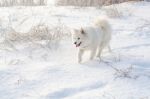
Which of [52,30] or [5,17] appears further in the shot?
[5,17]

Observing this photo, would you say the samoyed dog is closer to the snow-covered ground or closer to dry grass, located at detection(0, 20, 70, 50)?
the snow-covered ground

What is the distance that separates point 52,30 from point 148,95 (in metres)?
2.93

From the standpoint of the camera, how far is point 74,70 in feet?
16.7

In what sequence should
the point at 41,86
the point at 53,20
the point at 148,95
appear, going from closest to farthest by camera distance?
the point at 148,95
the point at 41,86
the point at 53,20

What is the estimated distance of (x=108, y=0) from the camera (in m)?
10.5

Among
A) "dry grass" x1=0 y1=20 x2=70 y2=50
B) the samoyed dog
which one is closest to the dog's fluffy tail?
the samoyed dog

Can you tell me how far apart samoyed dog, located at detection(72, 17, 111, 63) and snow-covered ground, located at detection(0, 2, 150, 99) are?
0.14 metres

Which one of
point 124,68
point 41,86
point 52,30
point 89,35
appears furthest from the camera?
point 52,30

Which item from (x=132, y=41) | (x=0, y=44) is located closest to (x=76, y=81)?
(x=0, y=44)

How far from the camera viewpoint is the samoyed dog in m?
5.75

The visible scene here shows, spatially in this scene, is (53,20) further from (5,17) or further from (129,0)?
(129,0)

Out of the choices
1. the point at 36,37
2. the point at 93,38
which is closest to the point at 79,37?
the point at 93,38

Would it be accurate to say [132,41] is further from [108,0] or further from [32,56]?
[108,0]

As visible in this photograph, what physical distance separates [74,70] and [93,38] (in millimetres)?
896
